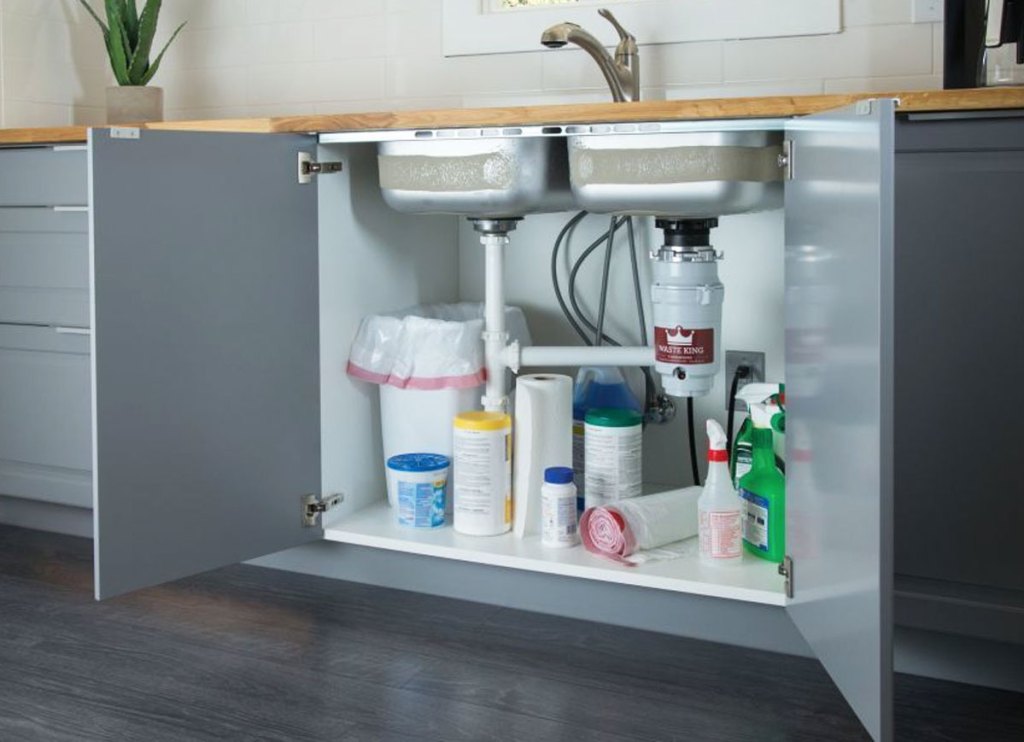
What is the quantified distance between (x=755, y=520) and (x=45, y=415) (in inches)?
64.7

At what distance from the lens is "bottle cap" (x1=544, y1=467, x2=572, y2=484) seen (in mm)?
2240

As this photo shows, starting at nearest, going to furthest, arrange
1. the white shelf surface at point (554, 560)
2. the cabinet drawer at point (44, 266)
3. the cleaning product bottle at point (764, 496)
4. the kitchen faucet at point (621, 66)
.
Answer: the white shelf surface at point (554, 560)
the cleaning product bottle at point (764, 496)
the kitchen faucet at point (621, 66)
the cabinet drawer at point (44, 266)

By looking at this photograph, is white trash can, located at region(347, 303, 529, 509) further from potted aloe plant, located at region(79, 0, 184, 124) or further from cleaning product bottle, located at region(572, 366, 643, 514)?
potted aloe plant, located at region(79, 0, 184, 124)

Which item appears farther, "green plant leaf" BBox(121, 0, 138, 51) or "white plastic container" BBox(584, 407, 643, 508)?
"green plant leaf" BBox(121, 0, 138, 51)

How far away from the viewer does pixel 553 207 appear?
2242 millimetres

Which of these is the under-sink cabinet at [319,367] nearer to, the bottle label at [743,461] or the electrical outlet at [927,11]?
the bottle label at [743,461]

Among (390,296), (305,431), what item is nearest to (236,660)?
(305,431)

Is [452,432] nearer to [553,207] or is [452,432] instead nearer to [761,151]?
[553,207]

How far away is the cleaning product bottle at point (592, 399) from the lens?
249 cm

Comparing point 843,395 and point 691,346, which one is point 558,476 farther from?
point 843,395

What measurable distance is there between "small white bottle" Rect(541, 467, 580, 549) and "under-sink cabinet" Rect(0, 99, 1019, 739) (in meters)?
0.05

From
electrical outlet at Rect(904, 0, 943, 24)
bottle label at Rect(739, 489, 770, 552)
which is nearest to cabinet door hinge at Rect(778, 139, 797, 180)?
bottle label at Rect(739, 489, 770, 552)

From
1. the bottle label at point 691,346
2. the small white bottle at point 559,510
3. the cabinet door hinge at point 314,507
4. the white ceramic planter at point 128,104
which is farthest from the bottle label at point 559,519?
the white ceramic planter at point 128,104

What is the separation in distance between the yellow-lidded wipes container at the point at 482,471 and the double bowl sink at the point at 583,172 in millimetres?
406
